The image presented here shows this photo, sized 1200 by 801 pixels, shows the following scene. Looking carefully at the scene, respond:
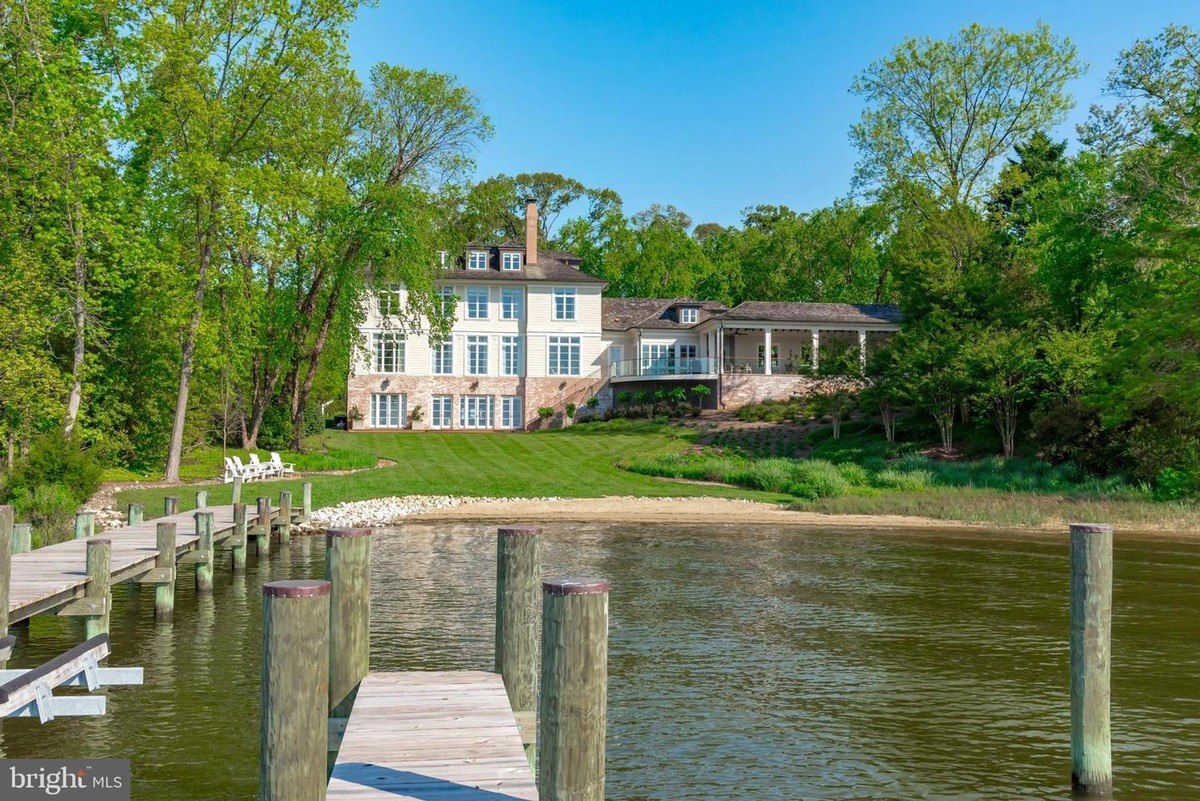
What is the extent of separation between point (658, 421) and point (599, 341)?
363 inches

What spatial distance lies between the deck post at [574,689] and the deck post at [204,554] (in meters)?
11.7

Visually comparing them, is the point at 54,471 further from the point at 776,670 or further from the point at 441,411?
the point at 441,411

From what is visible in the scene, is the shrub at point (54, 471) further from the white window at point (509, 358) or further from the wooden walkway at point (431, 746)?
the white window at point (509, 358)

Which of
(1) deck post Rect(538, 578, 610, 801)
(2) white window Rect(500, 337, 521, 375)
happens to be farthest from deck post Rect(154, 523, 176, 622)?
(2) white window Rect(500, 337, 521, 375)

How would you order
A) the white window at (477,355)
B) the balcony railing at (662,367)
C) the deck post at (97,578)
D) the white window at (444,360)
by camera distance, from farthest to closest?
the white window at (477,355)
the white window at (444,360)
the balcony railing at (662,367)
the deck post at (97,578)

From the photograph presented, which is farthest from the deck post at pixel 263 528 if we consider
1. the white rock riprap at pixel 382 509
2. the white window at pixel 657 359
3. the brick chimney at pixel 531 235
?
the brick chimney at pixel 531 235

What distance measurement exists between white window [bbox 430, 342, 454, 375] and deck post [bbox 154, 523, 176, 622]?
4120 centimetres

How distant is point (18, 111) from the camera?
84.3 feet

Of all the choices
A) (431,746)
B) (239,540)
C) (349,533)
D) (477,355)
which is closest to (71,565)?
(239,540)

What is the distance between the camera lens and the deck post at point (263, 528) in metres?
19.7

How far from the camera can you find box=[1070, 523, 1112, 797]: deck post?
742 cm

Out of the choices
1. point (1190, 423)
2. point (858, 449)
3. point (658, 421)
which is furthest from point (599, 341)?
point (1190, 423)

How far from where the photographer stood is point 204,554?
15422 millimetres

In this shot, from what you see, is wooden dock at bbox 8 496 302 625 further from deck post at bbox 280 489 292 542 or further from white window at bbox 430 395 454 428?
white window at bbox 430 395 454 428
